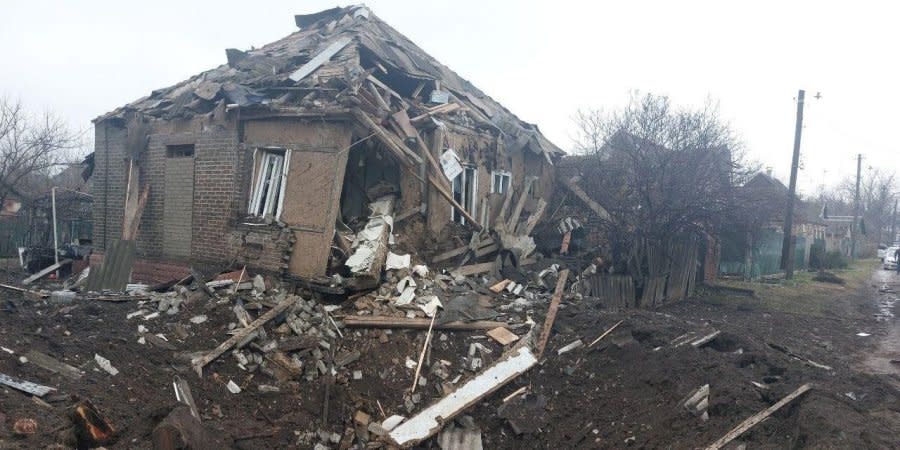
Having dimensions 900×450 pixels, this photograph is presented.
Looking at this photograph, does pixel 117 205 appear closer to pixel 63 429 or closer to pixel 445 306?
pixel 445 306

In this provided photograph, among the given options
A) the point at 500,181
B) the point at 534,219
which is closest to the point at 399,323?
the point at 500,181

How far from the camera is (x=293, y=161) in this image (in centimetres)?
884

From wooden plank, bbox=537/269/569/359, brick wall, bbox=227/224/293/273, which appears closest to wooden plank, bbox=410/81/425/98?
brick wall, bbox=227/224/293/273

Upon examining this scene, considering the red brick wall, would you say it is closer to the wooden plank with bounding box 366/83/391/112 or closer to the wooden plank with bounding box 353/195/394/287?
the wooden plank with bounding box 353/195/394/287

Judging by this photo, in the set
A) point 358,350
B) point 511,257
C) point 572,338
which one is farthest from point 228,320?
point 511,257

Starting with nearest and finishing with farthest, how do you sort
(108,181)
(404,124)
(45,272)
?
1. (404,124)
2. (108,181)
3. (45,272)

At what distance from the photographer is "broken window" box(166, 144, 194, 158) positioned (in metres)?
9.93

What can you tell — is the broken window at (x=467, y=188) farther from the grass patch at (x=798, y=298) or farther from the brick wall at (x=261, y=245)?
the grass patch at (x=798, y=298)

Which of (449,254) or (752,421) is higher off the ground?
(449,254)

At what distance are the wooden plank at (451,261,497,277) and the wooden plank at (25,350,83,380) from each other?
5.95 m

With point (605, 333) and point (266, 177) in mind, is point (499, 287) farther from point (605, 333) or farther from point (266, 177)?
point (266, 177)

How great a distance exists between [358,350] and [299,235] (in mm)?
2589

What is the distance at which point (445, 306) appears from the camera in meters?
7.85

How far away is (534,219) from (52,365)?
9.98 m
